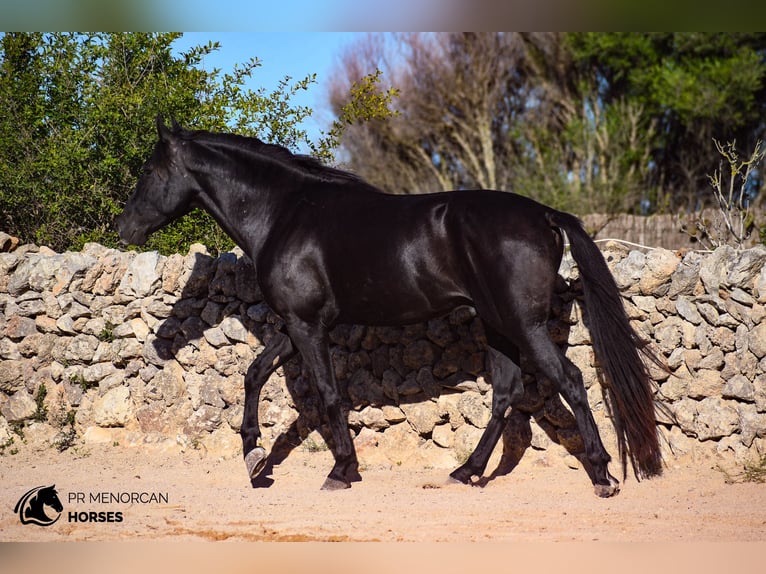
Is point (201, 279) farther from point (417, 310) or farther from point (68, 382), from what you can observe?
point (417, 310)

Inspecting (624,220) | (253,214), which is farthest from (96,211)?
(624,220)

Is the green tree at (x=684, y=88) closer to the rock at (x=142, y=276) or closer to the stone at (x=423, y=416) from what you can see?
the stone at (x=423, y=416)

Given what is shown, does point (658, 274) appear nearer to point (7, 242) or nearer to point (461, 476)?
point (461, 476)

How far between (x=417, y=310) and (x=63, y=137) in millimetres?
4586

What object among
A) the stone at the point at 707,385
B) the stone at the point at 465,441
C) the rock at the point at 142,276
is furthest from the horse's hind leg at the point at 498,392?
the rock at the point at 142,276

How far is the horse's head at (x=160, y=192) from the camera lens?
584 centimetres

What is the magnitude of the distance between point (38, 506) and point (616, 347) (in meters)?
3.63

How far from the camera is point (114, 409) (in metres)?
6.79

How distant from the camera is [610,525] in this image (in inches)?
174

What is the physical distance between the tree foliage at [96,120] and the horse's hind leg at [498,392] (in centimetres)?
343

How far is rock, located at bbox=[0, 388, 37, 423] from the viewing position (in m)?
6.96

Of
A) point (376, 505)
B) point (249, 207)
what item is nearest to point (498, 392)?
point (376, 505)

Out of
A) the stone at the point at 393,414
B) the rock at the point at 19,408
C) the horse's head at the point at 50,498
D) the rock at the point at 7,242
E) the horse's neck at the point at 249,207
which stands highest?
the horse's neck at the point at 249,207

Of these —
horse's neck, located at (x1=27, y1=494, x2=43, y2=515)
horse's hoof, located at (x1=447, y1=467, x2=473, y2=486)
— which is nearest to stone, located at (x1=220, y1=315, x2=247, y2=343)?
horse's neck, located at (x1=27, y1=494, x2=43, y2=515)
